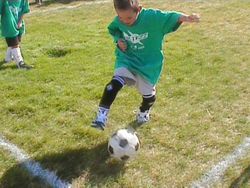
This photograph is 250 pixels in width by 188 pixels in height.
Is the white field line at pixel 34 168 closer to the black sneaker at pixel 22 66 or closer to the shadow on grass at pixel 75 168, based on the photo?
the shadow on grass at pixel 75 168

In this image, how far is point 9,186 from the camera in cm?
355

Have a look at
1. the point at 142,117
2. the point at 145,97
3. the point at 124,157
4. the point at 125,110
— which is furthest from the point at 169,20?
the point at 124,157

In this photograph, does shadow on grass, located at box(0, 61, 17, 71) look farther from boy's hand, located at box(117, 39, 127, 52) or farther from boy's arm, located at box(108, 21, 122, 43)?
boy's hand, located at box(117, 39, 127, 52)

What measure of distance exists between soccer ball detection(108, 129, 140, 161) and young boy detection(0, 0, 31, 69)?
3076mm

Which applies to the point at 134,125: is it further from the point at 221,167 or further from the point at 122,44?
the point at 221,167

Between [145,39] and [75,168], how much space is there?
1431 millimetres

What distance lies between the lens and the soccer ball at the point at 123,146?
376cm

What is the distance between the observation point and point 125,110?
497 cm

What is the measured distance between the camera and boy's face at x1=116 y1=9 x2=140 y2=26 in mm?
3920

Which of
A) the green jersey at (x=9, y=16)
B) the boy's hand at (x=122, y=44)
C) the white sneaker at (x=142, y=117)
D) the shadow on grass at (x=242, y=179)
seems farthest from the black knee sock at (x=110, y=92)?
the green jersey at (x=9, y=16)

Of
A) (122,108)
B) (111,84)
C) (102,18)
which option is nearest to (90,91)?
(122,108)

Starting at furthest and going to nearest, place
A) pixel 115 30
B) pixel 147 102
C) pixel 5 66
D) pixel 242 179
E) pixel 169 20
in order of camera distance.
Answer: pixel 5 66 < pixel 147 102 < pixel 115 30 < pixel 169 20 < pixel 242 179

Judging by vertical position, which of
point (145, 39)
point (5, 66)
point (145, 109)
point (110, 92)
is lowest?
point (5, 66)

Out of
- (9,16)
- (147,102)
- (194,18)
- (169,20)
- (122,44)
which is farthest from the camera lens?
(9,16)
